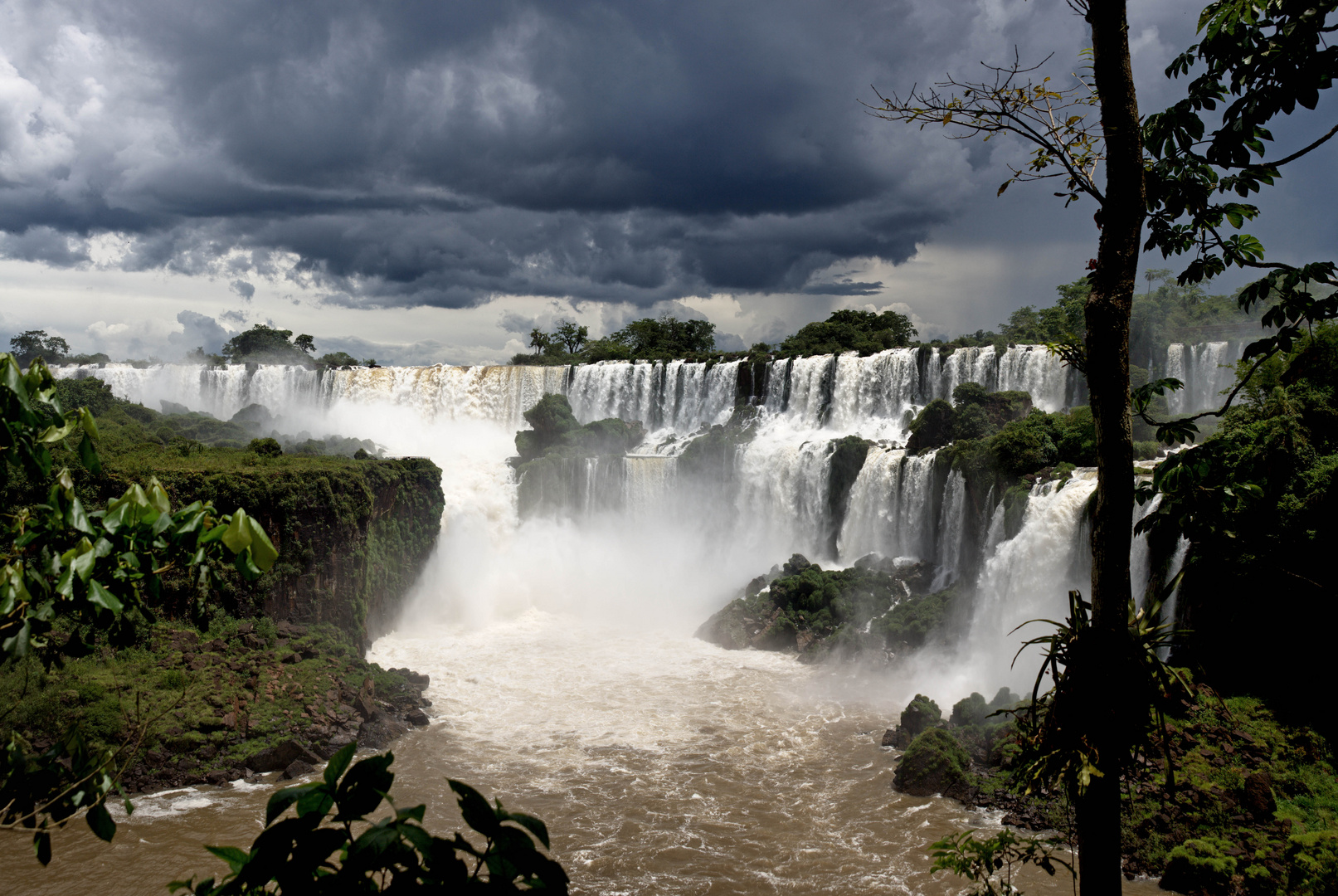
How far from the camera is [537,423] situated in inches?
1243

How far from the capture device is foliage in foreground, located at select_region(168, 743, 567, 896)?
1.61 meters

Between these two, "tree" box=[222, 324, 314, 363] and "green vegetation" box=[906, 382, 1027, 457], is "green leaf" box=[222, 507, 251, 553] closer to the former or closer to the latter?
"green vegetation" box=[906, 382, 1027, 457]

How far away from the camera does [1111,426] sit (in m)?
3.07

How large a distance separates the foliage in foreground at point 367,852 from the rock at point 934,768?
38.4 ft

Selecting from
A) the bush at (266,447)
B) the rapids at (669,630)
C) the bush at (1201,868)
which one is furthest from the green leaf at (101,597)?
the bush at (266,447)

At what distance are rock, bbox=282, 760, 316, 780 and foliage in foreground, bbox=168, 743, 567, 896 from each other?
11.9 meters

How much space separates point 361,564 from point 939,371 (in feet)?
73.6

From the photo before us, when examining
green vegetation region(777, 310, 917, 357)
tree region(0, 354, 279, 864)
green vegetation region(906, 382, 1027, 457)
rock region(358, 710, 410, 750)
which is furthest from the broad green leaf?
green vegetation region(777, 310, 917, 357)

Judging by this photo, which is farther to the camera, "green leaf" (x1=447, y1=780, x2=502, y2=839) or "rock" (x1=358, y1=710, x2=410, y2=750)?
"rock" (x1=358, y1=710, x2=410, y2=750)

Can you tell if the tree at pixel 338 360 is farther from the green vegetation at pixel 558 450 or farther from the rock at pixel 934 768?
the rock at pixel 934 768

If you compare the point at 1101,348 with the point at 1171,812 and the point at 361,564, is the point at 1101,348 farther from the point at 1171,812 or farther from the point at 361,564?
the point at 361,564

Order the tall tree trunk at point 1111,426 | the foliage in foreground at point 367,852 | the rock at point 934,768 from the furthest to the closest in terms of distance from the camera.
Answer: the rock at point 934,768, the tall tree trunk at point 1111,426, the foliage in foreground at point 367,852

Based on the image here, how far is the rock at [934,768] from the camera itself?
463 inches

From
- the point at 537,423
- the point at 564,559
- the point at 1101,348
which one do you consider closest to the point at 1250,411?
the point at 1101,348
